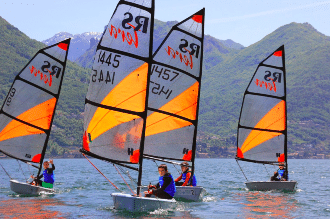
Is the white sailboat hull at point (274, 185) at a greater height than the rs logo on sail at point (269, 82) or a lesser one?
lesser

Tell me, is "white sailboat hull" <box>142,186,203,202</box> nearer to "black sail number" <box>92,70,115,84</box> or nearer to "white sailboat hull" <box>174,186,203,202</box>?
"white sailboat hull" <box>174,186,203,202</box>

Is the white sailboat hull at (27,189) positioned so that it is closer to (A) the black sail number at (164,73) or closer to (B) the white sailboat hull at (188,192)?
(B) the white sailboat hull at (188,192)

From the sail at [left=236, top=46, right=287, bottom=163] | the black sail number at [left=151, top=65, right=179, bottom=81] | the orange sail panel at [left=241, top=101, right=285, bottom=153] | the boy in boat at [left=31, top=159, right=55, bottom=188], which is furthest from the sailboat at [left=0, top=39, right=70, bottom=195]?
the orange sail panel at [left=241, top=101, right=285, bottom=153]

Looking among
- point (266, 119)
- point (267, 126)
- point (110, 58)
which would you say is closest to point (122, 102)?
point (110, 58)

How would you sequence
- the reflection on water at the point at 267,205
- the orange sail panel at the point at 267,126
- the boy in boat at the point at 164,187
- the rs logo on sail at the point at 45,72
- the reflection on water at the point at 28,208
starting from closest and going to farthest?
the boy in boat at the point at 164,187
the reflection on water at the point at 28,208
the reflection on water at the point at 267,205
the rs logo on sail at the point at 45,72
the orange sail panel at the point at 267,126

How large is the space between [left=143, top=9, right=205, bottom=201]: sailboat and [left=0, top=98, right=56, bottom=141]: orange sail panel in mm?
6469

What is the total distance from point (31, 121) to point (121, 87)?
33.7 ft

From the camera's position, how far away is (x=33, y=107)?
2792cm

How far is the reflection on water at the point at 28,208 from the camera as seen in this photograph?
19.2 m

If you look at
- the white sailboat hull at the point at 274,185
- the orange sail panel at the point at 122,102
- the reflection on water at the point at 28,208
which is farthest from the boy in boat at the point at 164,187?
the white sailboat hull at the point at 274,185

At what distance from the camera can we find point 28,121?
91.7ft

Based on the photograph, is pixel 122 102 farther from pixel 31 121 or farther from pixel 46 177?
pixel 31 121

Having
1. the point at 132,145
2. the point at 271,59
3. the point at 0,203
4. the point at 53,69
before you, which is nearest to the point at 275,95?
the point at 271,59

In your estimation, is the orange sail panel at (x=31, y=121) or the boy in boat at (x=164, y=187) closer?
the boy in boat at (x=164, y=187)
